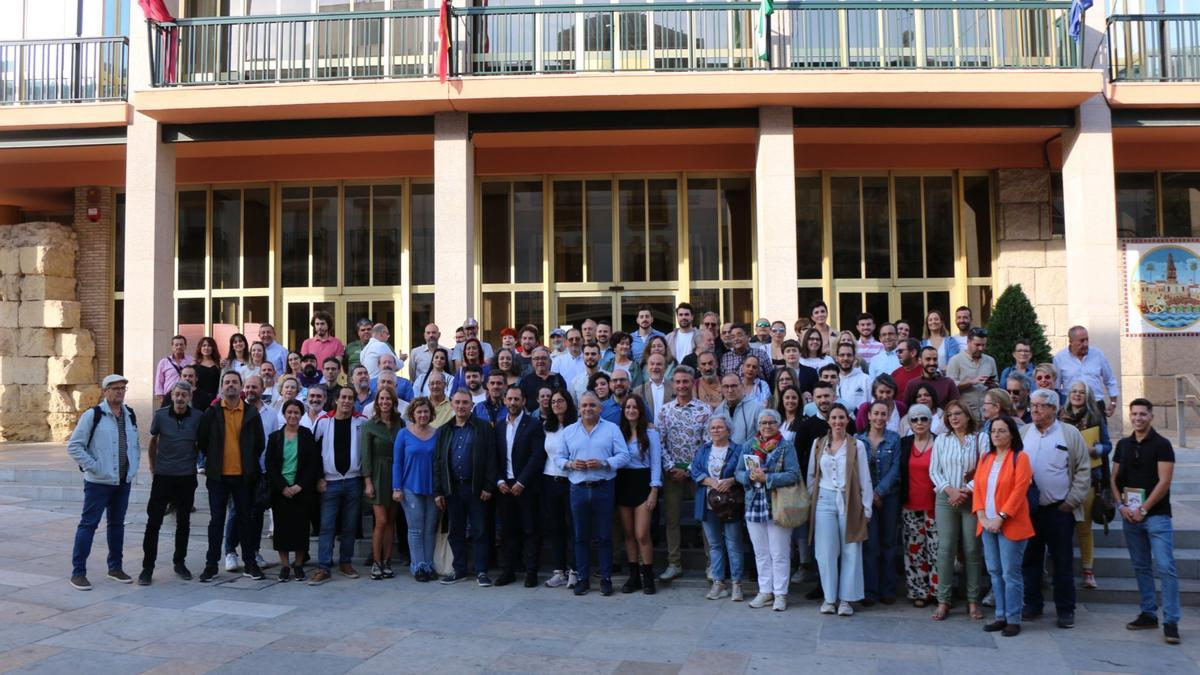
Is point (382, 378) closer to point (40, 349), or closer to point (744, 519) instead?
point (744, 519)

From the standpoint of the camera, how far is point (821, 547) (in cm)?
719

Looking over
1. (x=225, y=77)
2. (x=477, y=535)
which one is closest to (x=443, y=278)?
(x=225, y=77)

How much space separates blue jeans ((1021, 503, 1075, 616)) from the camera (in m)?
6.65

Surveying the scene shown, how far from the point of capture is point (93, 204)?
17516 mm

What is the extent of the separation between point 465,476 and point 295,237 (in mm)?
10524

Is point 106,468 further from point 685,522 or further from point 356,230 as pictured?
point 356,230

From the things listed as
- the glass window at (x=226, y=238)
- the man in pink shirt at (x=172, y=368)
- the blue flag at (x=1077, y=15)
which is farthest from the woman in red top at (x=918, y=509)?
the glass window at (x=226, y=238)

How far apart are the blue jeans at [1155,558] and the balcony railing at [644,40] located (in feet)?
30.7

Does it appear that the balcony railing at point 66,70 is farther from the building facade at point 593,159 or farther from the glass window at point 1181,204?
the glass window at point 1181,204

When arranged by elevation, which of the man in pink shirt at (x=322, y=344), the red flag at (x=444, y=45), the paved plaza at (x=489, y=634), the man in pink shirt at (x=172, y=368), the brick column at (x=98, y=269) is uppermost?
the red flag at (x=444, y=45)

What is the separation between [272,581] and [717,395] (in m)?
4.39

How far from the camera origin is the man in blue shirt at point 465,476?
26.6 ft

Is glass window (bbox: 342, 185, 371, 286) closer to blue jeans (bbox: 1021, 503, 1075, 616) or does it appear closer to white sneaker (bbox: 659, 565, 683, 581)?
white sneaker (bbox: 659, 565, 683, 581)


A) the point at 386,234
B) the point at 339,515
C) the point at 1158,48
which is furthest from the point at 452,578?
the point at 1158,48
